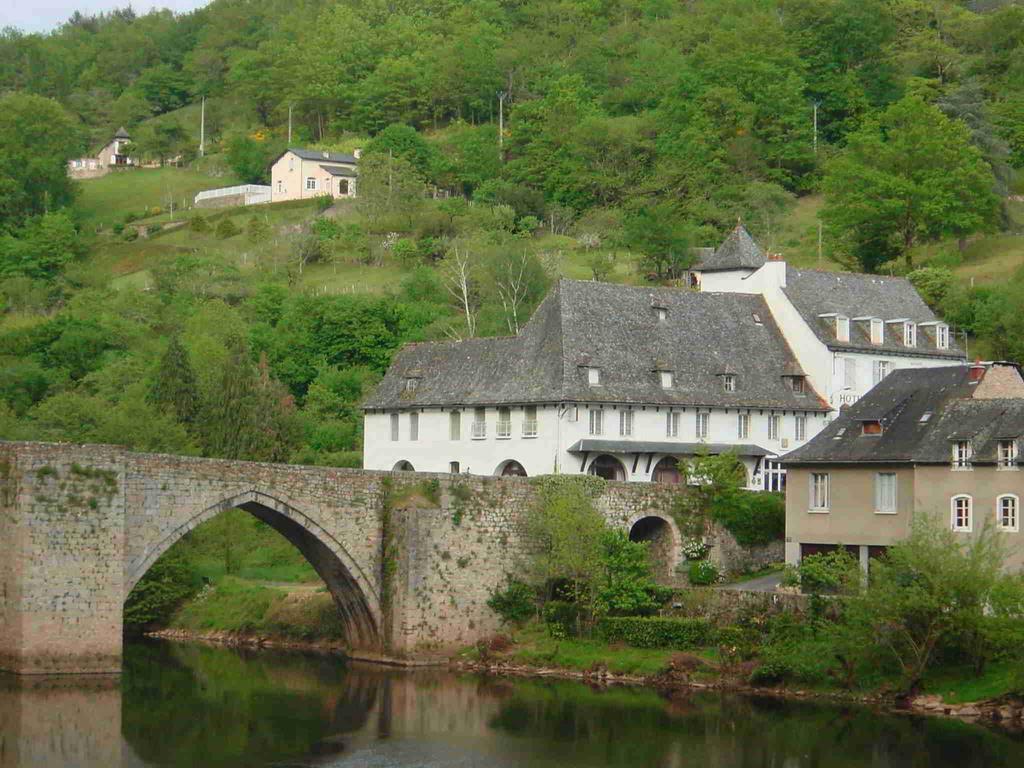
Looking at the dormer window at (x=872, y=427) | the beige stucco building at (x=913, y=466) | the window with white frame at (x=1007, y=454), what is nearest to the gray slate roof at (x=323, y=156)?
the beige stucco building at (x=913, y=466)

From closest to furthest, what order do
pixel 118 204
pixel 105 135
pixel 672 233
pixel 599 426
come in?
pixel 599 426, pixel 672 233, pixel 118 204, pixel 105 135

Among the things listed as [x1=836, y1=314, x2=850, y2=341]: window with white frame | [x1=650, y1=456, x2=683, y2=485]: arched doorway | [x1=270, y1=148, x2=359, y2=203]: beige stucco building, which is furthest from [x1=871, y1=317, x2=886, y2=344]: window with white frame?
[x1=270, y1=148, x2=359, y2=203]: beige stucco building

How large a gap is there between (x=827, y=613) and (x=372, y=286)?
180 ft

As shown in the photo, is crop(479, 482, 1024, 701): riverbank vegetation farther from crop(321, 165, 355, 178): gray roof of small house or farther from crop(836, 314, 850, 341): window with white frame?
crop(321, 165, 355, 178): gray roof of small house

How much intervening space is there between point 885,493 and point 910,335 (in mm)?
19005

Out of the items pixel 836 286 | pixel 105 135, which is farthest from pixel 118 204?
pixel 836 286

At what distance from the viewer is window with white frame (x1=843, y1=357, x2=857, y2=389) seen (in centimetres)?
6350

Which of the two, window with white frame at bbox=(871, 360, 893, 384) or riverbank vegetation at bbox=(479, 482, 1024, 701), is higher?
window with white frame at bbox=(871, 360, 893, 384)

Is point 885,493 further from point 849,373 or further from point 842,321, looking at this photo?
point 842,321

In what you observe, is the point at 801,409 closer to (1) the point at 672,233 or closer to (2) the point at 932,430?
(2) the point at 932,430

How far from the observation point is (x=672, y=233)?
91188 millimetres

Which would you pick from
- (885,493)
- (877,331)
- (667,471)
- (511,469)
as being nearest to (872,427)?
(885,493)

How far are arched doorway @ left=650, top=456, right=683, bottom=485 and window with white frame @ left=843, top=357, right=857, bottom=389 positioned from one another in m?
7.48

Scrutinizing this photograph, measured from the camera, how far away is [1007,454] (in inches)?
1812
